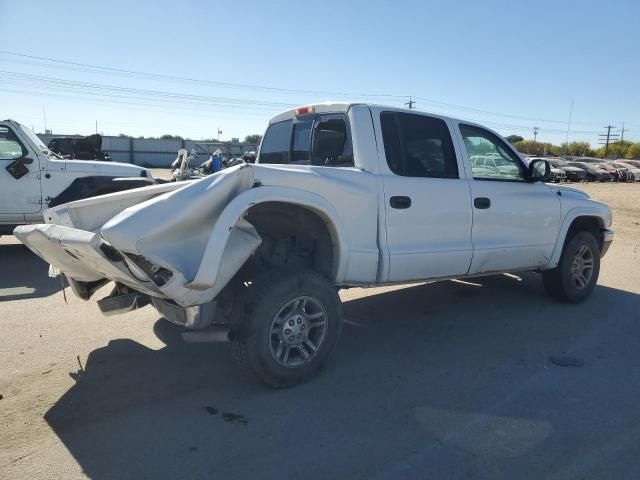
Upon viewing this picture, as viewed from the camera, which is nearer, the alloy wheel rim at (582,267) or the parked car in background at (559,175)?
the alloy wheel rim at (582,267)

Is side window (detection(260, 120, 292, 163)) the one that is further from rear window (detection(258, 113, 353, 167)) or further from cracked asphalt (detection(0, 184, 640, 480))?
cracked asphalt (detection(0, 184, 640, 480))

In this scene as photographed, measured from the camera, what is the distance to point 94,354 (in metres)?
4.46

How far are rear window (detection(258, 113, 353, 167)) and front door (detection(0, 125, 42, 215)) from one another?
4518 mm

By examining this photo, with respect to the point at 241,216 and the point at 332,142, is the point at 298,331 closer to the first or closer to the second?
the point at 241,216

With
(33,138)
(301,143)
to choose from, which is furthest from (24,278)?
(301,143)

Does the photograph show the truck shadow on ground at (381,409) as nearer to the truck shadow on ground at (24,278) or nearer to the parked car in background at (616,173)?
the truck shadow on ground at (24,278)

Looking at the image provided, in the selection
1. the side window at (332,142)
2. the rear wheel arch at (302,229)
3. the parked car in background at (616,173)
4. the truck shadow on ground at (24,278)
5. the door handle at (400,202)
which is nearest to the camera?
the rear wheel arch at (302,229)

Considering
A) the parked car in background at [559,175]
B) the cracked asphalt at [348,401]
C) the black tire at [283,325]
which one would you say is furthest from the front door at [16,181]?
the parked car in background at [559,175]

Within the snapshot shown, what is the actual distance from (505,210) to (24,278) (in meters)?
6.09

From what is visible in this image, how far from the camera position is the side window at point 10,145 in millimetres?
8164

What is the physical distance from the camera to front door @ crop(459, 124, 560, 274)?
509 cm

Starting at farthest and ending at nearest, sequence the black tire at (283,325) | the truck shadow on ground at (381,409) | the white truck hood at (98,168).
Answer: the white truck hood at (98,168) → the black tire at (283,325) → the truck shadow on ground at (381,409)

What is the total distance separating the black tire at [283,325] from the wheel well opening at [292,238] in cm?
26

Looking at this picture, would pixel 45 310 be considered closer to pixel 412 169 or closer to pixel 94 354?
pixel 94 354
